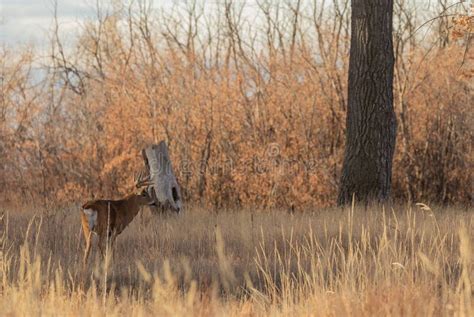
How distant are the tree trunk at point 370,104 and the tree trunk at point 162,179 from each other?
2.70 meters

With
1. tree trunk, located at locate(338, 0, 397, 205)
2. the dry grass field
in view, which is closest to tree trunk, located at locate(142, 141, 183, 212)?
the dry grass field

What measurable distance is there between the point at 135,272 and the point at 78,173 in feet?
27.8

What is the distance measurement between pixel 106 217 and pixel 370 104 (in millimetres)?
5341

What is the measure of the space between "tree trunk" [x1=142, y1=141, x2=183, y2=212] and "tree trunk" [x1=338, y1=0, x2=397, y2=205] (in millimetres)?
2699

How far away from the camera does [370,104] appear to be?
45.6 feet

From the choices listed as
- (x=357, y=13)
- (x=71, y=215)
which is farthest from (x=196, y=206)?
(x=357, y=13)

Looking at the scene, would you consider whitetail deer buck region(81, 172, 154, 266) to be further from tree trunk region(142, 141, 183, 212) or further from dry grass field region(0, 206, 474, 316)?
tree trunk region(142, 141, 183, 212)

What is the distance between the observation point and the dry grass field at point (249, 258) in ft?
20.8

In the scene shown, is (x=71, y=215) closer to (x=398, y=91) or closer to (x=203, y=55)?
(x=203, y=55)

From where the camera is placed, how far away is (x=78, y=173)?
1691 centimetres

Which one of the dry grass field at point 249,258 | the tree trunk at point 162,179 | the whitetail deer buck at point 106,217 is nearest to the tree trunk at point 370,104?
the dry grass field at point 249,258

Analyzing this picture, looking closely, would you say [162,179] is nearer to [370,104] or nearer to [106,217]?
[370,104]

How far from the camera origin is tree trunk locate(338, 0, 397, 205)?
547 inches

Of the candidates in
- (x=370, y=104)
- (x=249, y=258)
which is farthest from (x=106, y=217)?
(x=370, y=104)
